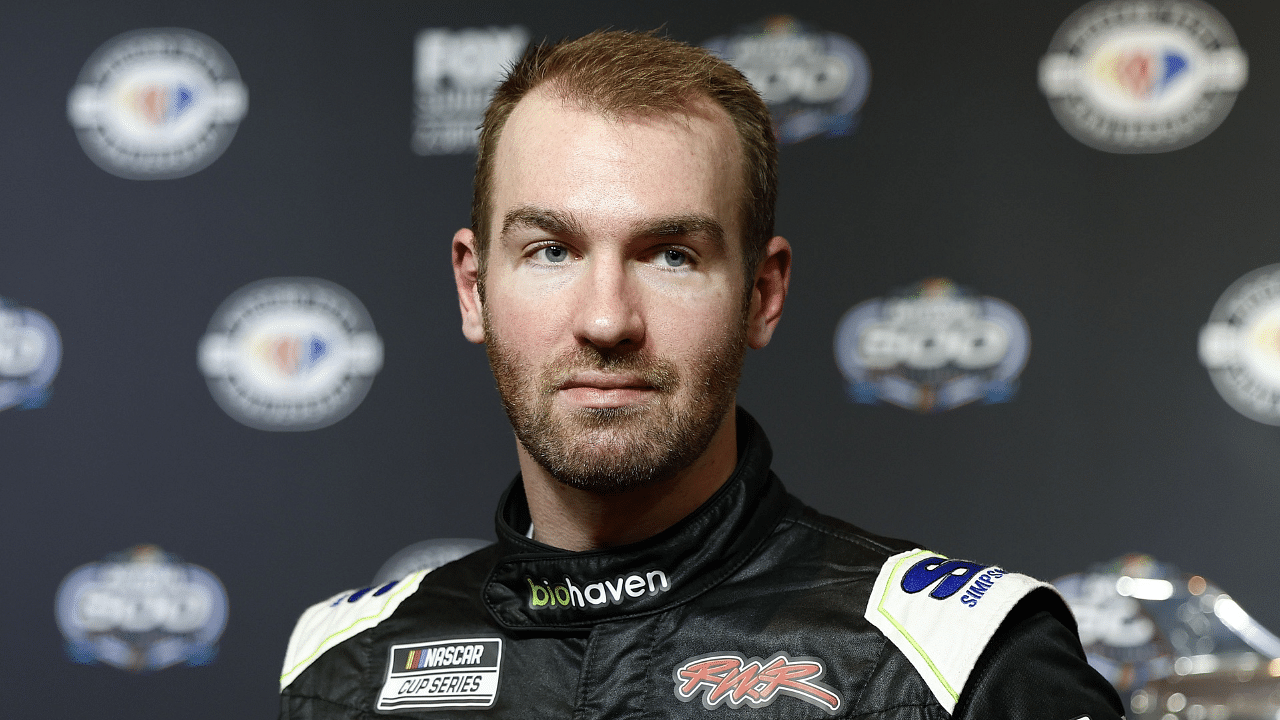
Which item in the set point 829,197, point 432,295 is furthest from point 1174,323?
point 432,295

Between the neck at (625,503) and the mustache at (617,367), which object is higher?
the mustache at (617,367)

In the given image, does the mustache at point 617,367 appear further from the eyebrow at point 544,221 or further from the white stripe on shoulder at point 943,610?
the white stripe on shoulder at point 943,610

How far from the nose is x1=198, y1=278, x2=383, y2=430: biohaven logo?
54.8 inches

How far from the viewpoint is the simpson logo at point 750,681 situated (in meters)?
0.95

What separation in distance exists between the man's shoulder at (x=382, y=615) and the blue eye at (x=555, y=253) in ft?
1.30

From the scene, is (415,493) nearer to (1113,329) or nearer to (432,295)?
(432,295)

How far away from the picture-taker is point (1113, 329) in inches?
79.6

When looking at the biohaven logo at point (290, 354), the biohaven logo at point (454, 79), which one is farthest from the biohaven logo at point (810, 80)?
the biohaven logo at point (290, 354)

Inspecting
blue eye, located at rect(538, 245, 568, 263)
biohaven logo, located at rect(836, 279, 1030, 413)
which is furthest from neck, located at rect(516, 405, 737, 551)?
biohaven logo, located at rect(836, 279, 1030, 413)

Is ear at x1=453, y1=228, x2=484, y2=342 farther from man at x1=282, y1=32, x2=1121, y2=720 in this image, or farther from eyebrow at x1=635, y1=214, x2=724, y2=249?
eyebrow at x1=635, y1=214, x2=724, y2=249

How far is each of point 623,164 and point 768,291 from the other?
230 millimetres

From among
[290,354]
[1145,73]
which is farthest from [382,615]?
[1145,73]

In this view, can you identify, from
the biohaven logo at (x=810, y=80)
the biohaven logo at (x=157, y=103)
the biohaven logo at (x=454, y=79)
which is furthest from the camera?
the biohaven logo at (x=157, y=103)

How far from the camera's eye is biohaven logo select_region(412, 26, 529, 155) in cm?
229
